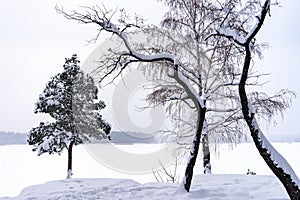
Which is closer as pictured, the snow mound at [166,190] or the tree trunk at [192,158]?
the snow mound at [166,190]

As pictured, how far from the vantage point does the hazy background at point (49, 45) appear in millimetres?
5918

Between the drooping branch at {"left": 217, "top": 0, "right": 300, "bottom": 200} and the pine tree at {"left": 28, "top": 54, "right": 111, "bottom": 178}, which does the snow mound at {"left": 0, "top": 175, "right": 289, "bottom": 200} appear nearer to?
the drooping branch at {"left": 217, "top": 0, "right": 300, "bottom": 200}

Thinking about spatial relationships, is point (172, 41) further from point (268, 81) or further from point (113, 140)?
point (113, 140)

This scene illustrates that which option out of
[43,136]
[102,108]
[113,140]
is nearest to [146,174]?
[113,140]

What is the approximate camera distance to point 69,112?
39.2 feet

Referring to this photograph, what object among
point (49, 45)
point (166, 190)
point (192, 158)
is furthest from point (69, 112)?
point (192, 158)

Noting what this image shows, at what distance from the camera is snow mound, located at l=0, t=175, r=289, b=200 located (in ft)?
16.9

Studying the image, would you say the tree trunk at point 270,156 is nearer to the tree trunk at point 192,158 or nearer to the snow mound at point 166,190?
the snow mound at point 166,190

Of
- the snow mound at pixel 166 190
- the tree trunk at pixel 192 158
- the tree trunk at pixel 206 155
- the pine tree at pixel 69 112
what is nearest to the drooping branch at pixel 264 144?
the snow mound at pixel 166 190

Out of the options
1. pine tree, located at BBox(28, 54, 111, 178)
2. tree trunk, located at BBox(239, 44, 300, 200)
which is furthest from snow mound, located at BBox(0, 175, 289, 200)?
pine tree, located at BBox(28, 54, 111, 178)

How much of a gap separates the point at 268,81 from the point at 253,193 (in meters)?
4.10

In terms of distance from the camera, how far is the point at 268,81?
8414mm

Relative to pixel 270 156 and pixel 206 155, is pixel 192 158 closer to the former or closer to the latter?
pixel 270 156

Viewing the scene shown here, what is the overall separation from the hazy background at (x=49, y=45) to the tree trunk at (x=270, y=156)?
1.32m
